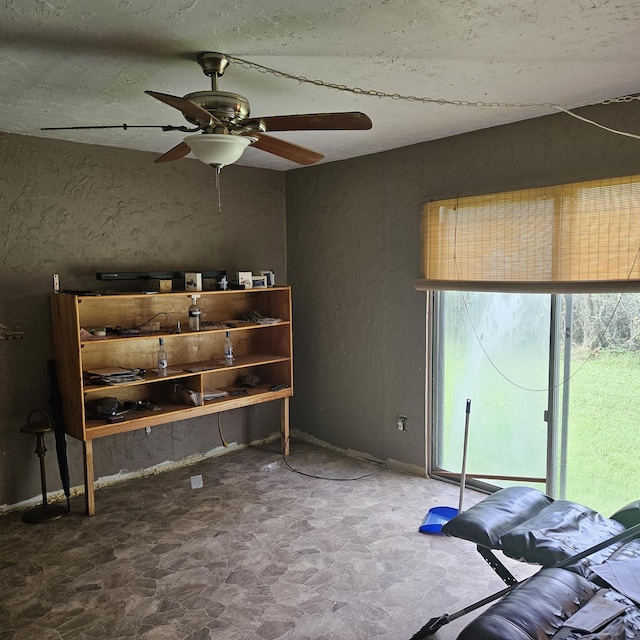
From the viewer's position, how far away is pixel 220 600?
2.55 m

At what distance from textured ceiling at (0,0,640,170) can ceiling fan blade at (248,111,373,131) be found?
0.29 metres

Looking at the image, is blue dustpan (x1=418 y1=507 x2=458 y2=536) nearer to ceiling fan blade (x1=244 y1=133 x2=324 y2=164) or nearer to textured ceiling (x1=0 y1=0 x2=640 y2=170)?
ceiling fan blade (x1=244 y1=133 x2=324 y2=164)

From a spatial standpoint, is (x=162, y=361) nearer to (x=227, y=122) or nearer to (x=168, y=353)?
(x=168, y=353)

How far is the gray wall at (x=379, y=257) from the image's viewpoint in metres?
3.14

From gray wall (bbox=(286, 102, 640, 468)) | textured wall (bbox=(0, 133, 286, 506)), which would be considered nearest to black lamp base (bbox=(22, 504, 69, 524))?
textured wall (bbox=(0, 133, 286, 506))

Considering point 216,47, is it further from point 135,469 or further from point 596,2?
point 135,469

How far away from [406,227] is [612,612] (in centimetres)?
275

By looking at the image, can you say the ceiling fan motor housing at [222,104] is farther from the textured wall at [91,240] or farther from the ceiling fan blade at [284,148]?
the textured wall at [91,240]

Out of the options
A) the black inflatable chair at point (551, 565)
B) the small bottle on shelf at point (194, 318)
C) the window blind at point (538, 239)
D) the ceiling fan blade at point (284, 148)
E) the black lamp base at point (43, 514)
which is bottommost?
the black lamp base at point (43, 514)

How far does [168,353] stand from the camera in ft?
13.5

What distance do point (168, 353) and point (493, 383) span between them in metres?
2.41

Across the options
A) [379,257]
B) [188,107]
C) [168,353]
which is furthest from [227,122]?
[168,353]

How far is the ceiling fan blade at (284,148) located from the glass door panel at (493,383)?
5.45ft

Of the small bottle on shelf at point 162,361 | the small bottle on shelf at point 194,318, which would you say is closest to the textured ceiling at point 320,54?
the small bottle on shelf at point 194,318
